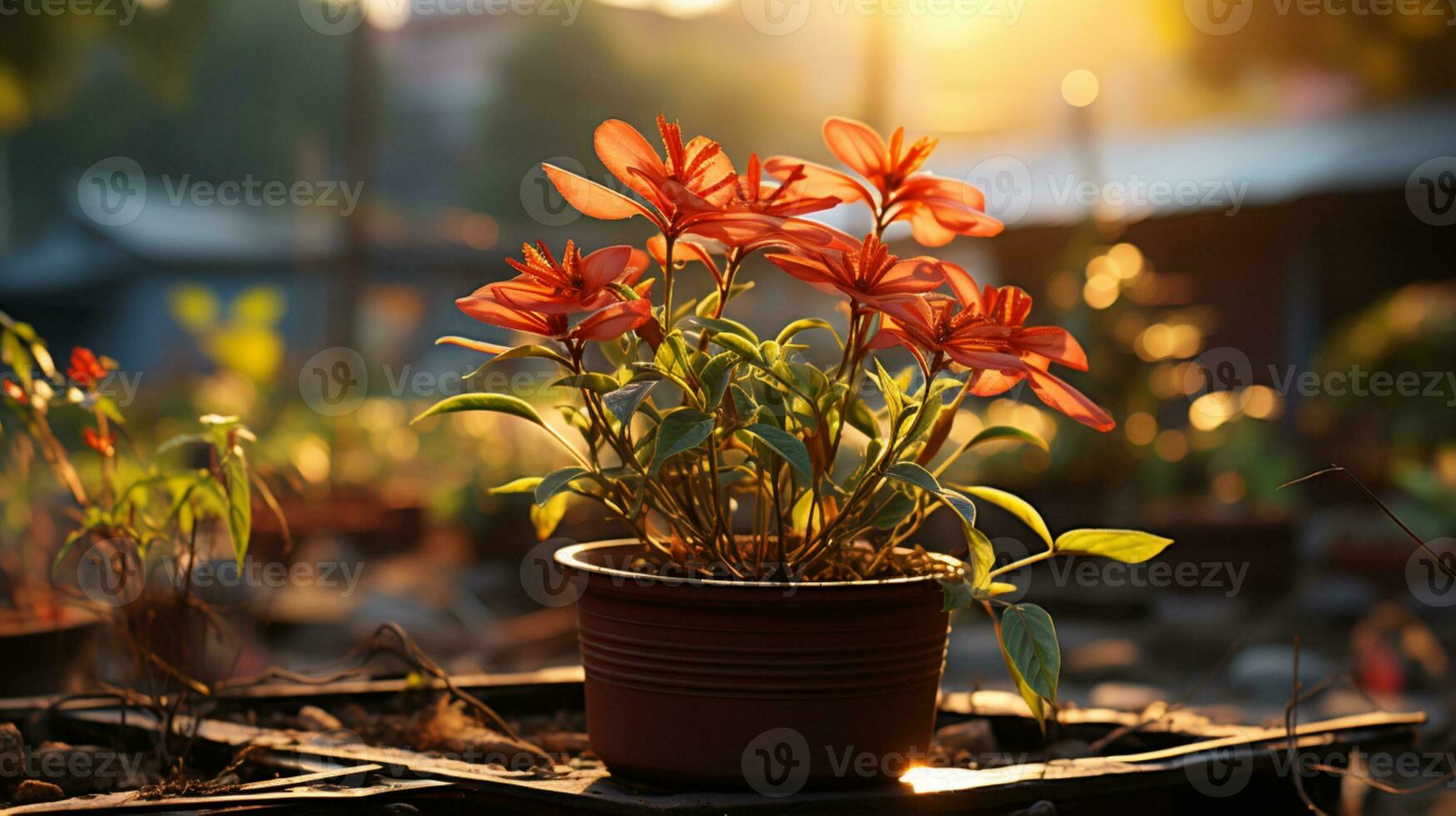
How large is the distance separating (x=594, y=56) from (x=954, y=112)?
44.2 feet

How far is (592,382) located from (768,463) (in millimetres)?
197

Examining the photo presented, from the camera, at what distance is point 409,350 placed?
90.6ft

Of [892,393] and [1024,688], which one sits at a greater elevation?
[892,393]

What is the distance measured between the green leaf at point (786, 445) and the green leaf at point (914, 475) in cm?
8

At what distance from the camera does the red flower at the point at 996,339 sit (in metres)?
1.12
